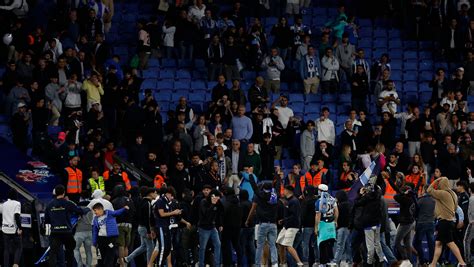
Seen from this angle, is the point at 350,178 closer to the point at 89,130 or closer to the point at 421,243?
the point at 421,243

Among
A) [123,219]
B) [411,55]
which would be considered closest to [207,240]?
[123,219]

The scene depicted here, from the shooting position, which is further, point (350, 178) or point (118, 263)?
point (350, 178)

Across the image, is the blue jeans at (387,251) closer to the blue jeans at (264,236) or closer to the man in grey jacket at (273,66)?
the blue jeans at (264,236)

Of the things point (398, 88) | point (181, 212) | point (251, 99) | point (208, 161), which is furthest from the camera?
point (398, 88)

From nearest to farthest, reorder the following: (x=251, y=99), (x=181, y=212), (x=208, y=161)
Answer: (x=181, y=212) → (x=208, y=161) → (x=251, y=99)

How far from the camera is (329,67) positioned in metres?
37.2

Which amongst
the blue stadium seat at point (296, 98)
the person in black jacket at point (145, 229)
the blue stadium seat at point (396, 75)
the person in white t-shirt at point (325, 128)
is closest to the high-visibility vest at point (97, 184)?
the person in black jacket at point (145, 229)

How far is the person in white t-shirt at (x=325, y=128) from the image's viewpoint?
3512 cm

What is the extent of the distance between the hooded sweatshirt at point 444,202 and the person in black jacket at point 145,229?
233 inches

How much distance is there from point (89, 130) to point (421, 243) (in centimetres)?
885

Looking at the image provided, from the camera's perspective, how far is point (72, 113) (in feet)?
110

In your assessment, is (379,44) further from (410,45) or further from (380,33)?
(410,45)

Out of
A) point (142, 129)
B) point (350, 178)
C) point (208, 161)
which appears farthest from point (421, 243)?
point (142, 129)

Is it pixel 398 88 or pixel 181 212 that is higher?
pixel 398 88
